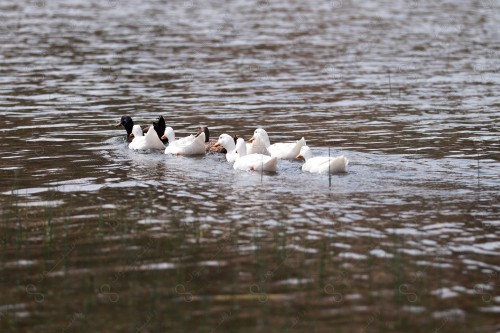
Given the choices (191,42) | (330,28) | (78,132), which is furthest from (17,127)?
(330,28)

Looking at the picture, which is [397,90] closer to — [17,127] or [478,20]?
[17,127]

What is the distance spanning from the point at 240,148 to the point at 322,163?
1.93m

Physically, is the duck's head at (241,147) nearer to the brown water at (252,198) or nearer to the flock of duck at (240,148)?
the flock of duck at (240,148)

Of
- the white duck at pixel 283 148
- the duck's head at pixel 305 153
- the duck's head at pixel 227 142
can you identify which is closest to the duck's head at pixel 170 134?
the duck's head at pixel 227 142

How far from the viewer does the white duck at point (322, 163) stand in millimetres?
16406

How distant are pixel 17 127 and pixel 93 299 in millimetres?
12561

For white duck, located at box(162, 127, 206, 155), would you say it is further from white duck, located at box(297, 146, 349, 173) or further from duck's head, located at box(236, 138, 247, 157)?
white duck, located at box(297, 146, 349, 173)

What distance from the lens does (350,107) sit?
2508cm

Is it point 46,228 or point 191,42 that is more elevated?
point 191,42

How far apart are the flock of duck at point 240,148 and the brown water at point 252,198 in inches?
11.6

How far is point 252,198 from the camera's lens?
1495 cm

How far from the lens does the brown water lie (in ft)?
34.0

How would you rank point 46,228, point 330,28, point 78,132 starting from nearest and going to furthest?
point 46,228 < point 78,132 < point 330,28

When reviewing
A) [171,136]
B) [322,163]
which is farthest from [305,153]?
[171,136]
